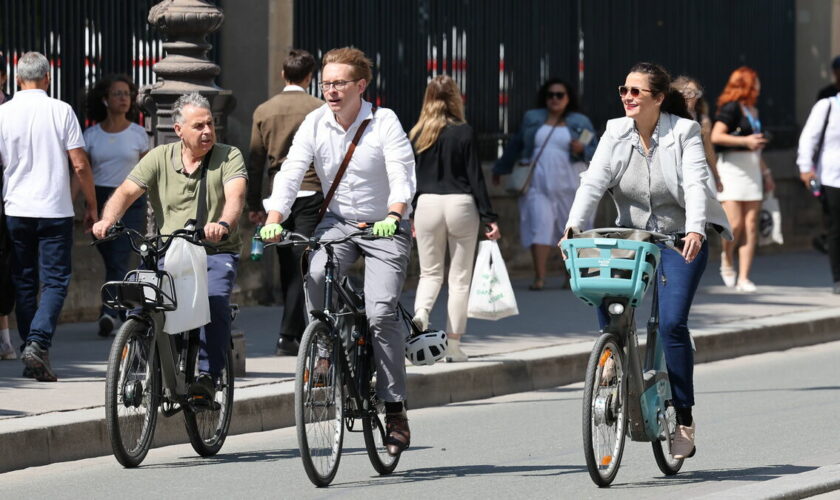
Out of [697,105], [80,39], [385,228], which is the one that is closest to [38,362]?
[385,228]

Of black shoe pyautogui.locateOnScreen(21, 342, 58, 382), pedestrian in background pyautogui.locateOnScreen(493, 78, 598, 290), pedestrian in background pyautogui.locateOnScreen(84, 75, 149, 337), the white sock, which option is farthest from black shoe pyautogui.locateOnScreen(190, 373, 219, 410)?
pedestrian in background pyautogui.locateOnScreen(493, 78, 598, 290)

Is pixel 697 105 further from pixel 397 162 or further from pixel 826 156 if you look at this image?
pixel 397 162

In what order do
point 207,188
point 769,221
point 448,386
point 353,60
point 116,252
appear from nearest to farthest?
1. point 353,60
2. point 207,188
3. point 448,386
4. point 116,252
5. point 769,221

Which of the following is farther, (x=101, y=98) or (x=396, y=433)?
(x=101, y=98)

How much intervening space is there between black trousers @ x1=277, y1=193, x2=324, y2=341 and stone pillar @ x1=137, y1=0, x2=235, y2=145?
2.62ft

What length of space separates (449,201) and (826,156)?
5077 millimetres

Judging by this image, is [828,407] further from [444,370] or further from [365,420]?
[365,420]

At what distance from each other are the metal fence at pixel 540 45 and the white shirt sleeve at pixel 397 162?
275 inches

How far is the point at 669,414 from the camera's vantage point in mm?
7262

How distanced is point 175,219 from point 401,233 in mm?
1109

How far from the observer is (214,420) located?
8008mm

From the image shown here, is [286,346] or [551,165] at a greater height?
[551,165]

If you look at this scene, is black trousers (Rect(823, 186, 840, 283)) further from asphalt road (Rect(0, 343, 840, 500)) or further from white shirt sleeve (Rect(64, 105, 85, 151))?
white shirt sleeve (Rect(64, 105, 85, 151))

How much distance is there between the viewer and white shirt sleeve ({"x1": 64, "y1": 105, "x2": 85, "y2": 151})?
955 centimetres
